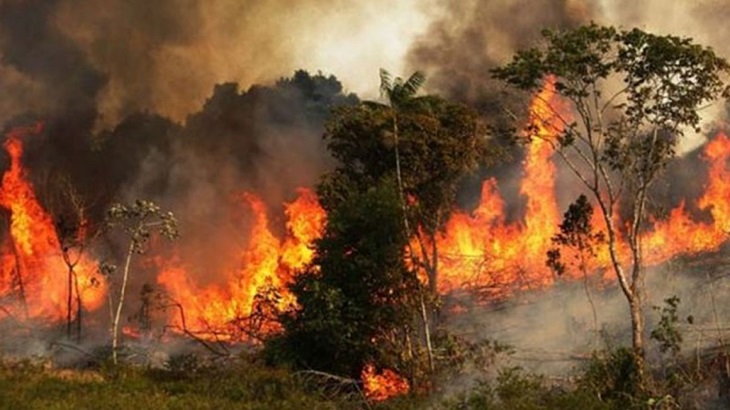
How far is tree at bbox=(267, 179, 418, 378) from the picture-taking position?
29.4 meters

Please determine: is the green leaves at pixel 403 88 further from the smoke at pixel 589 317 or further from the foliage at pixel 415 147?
the smoke at pixel 589 317

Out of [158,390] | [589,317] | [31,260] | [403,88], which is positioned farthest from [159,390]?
[31,260]

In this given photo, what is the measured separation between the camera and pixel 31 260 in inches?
2405

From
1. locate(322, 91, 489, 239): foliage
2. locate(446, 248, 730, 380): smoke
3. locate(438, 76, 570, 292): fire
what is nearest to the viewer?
locate(446, 248, 730, 380): smoke

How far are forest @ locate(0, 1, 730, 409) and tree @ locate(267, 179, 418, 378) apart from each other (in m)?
0.09

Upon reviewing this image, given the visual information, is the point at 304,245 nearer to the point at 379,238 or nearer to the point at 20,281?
the point at 20,281

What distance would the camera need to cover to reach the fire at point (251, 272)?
188 ft

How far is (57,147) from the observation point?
6706cm

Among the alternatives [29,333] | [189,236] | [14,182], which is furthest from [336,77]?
[29,333]

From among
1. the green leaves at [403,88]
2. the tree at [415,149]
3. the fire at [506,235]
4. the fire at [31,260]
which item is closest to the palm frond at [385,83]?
the green leaves at [403,88]

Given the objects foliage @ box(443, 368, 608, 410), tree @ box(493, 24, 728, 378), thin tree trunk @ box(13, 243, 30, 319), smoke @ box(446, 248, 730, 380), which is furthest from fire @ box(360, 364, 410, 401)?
thin tree trunk @ box(13, 243, 30, 319)

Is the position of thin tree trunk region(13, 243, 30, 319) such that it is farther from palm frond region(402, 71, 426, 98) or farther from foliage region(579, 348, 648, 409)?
foliage region(579, 348, 648, 409)

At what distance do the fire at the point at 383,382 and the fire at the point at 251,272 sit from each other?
2605cm

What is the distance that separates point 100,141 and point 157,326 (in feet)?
73.4
